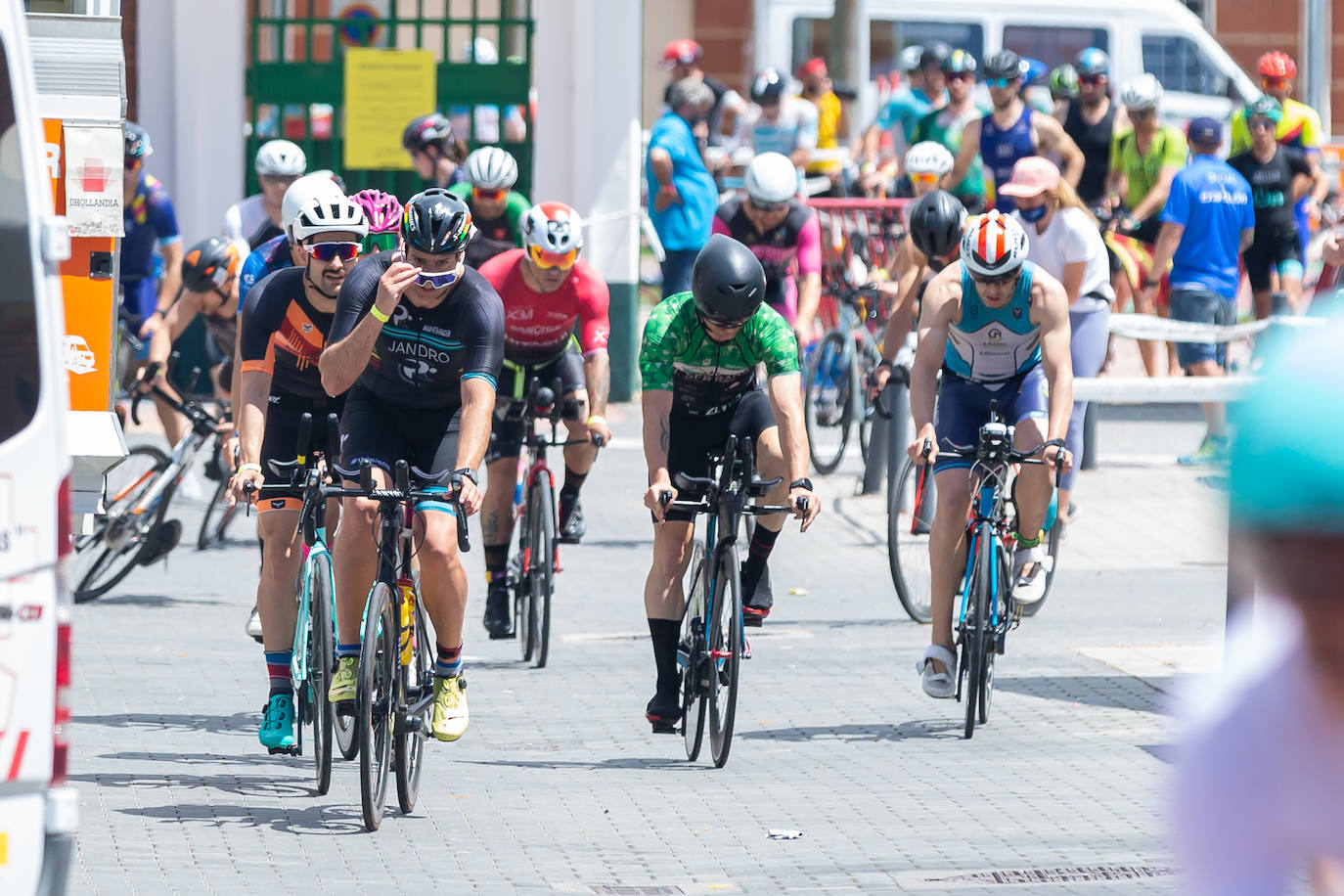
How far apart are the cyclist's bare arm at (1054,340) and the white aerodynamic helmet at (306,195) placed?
105 inches

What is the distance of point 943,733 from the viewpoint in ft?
26.8

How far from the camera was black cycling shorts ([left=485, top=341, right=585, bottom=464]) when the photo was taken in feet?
31.4

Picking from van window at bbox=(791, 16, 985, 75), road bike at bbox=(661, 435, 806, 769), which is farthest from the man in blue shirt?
van window at bbox=(791, 16, 985, 75)

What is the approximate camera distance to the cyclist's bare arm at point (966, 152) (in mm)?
14898

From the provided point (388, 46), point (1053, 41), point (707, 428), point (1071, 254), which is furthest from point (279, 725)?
point (1053, 41)

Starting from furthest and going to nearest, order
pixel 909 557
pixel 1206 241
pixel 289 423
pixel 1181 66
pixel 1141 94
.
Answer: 1. pixel 1181 66
2. pixel 1141 94
3. pixel 1206 241
4. pixel 909 557
5. pixel 289 423

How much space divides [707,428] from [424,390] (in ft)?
4.13

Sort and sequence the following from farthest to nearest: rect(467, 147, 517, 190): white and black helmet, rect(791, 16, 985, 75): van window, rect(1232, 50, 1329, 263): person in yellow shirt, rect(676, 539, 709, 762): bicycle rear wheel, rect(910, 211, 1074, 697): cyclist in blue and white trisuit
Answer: rect(791, 16, 985, 75): van window → rect(1232, 50, 1329, 263): person in yellow shirt → rect(467, 147, 517, 190): white and black helmet → rect(910, 211, 1074, 697): cyclist in blue and white trisuit → rect(676, 539, 709, 762): bicycle rear wheel

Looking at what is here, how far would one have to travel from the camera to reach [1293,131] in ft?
52.8

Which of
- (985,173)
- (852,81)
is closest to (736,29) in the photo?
(852,81)

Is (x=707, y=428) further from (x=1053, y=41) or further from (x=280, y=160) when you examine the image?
(x=1053, y=41)

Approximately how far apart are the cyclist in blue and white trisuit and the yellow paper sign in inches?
367

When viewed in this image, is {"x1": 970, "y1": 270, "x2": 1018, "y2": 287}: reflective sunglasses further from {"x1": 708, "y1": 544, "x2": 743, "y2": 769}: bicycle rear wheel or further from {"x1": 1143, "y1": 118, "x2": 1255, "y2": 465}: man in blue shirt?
{"x1": 1143, "y1": 118, "x2": 1255, "y2": 465}: man in blue shirt

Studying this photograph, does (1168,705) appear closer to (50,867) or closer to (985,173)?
(50,867)
